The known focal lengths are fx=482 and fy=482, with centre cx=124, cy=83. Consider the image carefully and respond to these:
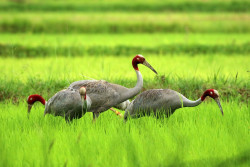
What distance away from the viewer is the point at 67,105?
4.46 meters

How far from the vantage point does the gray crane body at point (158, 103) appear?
451 cm

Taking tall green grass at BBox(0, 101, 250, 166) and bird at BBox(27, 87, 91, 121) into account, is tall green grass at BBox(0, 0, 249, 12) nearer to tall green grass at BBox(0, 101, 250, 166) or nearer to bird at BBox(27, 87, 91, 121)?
bird at BBox(27, 87, 91, 121)

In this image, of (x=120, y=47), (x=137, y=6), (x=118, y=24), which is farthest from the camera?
(x=137, y=6)

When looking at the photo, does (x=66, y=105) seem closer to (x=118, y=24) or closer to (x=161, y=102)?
(x=161, y=102)

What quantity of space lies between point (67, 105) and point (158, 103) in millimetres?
850

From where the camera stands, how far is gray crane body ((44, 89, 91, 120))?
4.45 metres

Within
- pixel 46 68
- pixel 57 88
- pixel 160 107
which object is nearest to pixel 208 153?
pixel 160 107

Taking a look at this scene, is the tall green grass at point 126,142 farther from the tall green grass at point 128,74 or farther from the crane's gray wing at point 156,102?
the tall green grass at point 128,74

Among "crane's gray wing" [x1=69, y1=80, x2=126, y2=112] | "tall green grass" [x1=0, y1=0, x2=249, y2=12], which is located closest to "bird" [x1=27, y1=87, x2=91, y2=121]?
"crane's gray wing" [x1=69, y1=80, x2=126, y2=112]

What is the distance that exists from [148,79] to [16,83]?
5.83 feet

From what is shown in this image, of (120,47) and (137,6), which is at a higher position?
(137,6)

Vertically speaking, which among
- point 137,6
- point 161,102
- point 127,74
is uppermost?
point 137,6

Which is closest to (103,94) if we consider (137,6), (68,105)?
(68,105)

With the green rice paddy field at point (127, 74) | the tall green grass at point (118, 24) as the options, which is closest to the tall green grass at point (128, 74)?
the green rice paddy field at point (127, 74)
